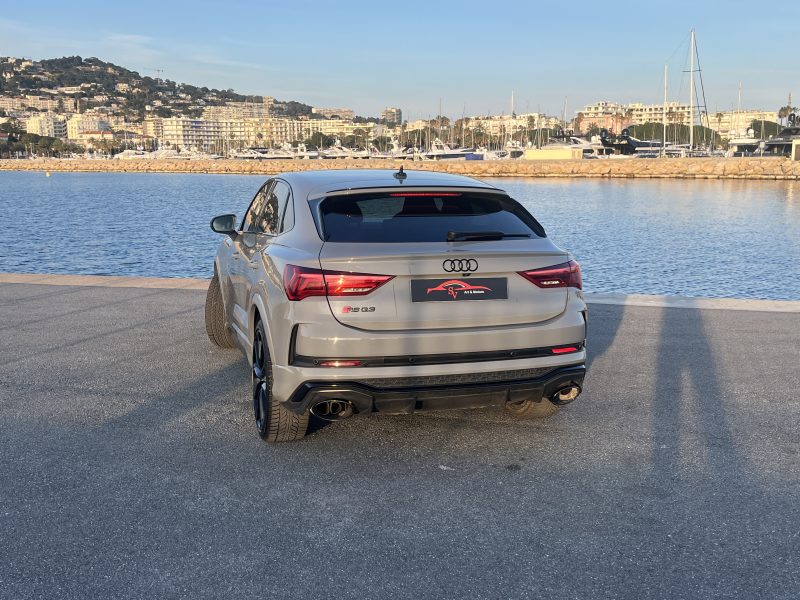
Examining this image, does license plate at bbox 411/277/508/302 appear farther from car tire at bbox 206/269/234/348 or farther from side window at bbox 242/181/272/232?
car tire at bbox 206/269/234/348

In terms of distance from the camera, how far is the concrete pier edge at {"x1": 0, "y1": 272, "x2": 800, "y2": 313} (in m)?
9.50

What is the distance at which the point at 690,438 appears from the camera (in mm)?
5051

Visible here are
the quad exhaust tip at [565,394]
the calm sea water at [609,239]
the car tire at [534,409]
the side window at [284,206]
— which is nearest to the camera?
the quad exhaust tip at [565,394]

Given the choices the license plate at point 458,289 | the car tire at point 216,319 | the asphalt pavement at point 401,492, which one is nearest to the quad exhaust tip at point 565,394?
the asphalt pavement at point 401,492

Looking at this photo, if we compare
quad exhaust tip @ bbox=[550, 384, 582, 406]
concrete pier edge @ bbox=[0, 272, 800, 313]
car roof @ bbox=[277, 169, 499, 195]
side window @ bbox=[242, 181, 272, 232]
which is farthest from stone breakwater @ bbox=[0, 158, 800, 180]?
quad exhaust tip @ bbox=[550, 384, 582, 406]

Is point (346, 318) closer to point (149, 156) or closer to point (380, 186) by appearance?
point (380, 186)

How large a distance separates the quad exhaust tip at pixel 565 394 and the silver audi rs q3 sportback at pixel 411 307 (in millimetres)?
14

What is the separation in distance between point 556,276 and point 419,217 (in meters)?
0.86

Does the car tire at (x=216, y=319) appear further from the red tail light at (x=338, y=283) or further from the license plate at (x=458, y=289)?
the license plate at (x=458, y=289)

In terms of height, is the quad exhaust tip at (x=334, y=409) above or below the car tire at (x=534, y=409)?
above

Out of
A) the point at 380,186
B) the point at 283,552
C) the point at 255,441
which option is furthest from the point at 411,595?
the point at 380,186

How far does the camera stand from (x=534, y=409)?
5.39 m

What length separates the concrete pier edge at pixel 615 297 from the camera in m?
9.50

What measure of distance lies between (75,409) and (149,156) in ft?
647
